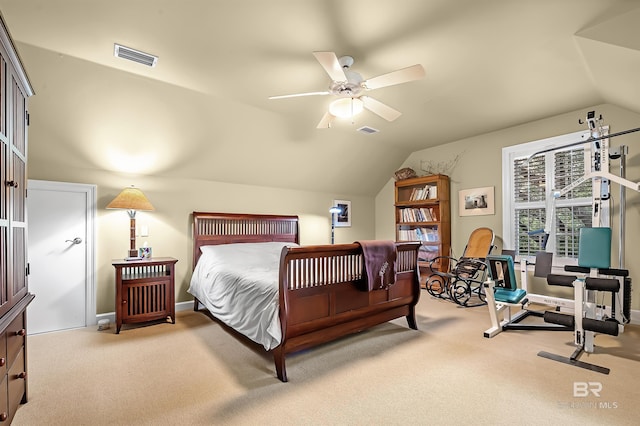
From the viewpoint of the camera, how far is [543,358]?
2643 millimetres

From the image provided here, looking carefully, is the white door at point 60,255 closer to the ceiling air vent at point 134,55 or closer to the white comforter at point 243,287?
the white comforter at point 243,287

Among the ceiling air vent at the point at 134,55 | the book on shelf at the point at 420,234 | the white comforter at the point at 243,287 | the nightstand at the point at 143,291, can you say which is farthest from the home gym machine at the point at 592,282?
the ceiling air vent at the point at 134,55

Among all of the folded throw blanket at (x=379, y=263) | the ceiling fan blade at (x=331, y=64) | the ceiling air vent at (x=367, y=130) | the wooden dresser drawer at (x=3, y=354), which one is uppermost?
the ceiling air vent at (x=367, y=130)

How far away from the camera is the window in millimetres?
4230

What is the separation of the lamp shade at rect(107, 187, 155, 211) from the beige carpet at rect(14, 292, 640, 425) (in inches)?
56.0

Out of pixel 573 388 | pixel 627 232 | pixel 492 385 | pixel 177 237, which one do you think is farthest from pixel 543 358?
pixel 177 237

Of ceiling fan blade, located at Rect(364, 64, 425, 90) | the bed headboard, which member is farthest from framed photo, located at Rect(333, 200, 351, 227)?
ceiling fan blade, located at Rect(364, 64, 425, 90)

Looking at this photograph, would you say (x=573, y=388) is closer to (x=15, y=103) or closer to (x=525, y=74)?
(x=525, y=74)

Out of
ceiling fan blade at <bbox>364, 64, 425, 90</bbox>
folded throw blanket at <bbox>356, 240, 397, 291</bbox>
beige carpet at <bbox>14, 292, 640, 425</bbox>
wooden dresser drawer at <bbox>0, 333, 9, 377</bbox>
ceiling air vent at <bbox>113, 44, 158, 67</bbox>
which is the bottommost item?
beige carpet at <bbox>14, 292, 640, 425</bbox>

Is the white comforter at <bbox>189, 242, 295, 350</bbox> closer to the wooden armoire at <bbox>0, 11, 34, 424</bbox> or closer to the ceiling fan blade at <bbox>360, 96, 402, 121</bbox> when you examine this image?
the wooden armoire at <bbox>0, 11, 34, 424</bbox>

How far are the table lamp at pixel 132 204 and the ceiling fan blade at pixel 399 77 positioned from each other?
2913mm

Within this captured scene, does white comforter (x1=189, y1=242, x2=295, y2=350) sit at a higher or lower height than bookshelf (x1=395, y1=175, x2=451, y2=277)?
lower

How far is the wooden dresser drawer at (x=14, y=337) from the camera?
1680mm

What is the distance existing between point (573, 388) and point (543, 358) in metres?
0.51
